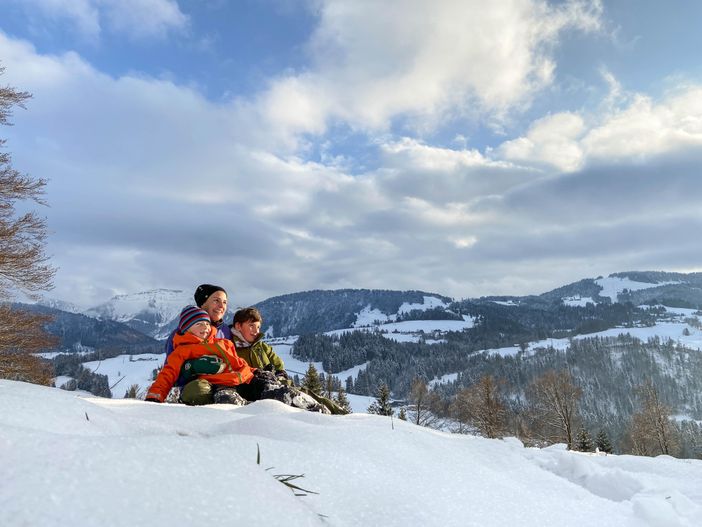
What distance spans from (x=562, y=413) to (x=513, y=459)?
30256 millimetres

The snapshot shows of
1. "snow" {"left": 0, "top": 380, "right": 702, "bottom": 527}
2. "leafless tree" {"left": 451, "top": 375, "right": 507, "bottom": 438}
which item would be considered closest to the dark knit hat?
"snow" {"left": 0, "top": 380, "right": 702, "bottom": 527}

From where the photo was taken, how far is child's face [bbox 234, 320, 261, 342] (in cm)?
633

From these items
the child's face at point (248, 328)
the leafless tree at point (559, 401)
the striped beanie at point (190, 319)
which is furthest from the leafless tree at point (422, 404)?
the striped beanie at point (190, 319)

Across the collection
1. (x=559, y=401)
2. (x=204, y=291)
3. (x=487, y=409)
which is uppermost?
(x=204, y=291)

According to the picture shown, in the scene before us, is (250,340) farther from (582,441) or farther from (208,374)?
(582,441)

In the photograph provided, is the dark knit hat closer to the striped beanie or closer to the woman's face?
the woman's face

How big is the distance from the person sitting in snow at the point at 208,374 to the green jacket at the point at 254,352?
1099mm

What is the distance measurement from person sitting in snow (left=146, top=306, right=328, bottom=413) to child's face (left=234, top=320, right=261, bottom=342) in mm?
1092

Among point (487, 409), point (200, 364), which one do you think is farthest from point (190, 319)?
point (487, 409)

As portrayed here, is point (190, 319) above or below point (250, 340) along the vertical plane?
above

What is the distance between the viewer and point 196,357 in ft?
15.7

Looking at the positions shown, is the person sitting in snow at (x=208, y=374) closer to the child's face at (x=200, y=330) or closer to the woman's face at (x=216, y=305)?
the child's face at (x=200, y=330)

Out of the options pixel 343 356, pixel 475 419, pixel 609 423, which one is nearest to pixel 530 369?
pixel 609 423

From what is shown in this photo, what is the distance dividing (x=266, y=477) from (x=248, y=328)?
5.18 metres
